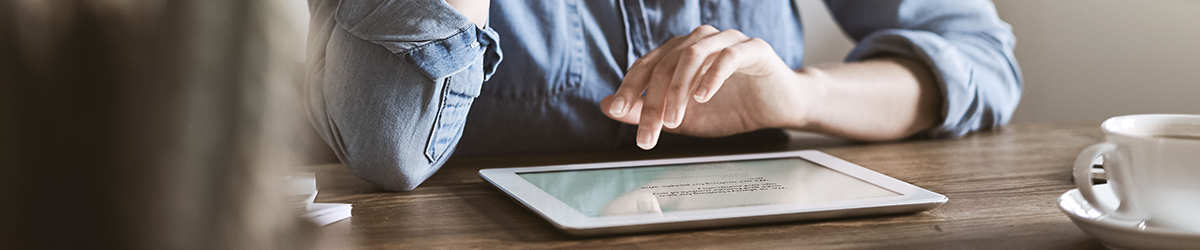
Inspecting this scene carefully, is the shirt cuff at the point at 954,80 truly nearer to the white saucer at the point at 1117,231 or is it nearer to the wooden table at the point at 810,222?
the wooden table at the point at 810,222

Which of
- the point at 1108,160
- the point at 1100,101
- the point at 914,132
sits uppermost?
the point at 1108,160

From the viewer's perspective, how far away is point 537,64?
2.02 ft

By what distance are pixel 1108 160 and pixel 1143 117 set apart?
0.09 feet

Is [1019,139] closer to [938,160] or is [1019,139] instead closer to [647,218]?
[938,160]

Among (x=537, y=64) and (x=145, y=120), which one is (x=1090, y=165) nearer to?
(x=145, y=120)

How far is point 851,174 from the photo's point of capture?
1.29 feet

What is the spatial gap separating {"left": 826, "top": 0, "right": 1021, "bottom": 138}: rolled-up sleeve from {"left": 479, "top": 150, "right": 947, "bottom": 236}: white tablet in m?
0.24

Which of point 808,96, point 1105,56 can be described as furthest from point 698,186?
point 1105,56

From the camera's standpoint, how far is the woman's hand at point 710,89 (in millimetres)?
429

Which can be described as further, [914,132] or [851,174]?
[914,132]

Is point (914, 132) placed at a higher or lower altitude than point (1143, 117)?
lower

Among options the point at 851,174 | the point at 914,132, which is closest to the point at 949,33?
the point at 914,132

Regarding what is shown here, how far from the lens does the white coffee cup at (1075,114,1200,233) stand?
24cm

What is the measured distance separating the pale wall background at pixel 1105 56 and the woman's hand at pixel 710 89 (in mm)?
816
